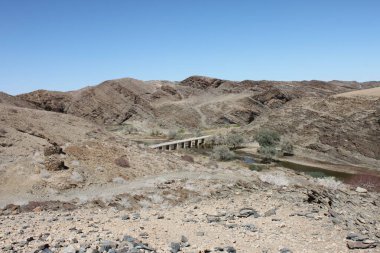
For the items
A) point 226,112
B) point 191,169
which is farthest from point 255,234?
point 226,112

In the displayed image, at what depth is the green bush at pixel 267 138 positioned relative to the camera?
184ft

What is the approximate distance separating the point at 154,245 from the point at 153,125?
73221 millimetres

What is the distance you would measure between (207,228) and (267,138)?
43.6 metres

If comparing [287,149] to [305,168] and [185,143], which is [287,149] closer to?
[305,168]

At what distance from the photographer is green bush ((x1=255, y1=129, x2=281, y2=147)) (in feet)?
184

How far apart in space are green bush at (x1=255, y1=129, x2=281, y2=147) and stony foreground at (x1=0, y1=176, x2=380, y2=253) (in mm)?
36924

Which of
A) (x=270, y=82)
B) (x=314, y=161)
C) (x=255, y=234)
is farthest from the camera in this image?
(x=270, y=82)

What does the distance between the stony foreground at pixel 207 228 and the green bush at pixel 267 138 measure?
3692 centimetres

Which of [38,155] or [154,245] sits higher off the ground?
[38,155]

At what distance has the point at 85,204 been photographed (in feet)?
59.7

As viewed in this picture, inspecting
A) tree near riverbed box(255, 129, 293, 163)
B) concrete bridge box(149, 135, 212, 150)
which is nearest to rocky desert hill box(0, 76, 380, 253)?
concrete bridge box(149, 135, 212, 150)

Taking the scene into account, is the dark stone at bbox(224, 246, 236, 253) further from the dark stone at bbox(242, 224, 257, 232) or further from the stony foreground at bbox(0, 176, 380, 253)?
the dark stone at bbox(242, 224, 257, 232)

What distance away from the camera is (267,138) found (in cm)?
5647

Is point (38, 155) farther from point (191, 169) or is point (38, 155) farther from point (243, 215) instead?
point (243, 215)
